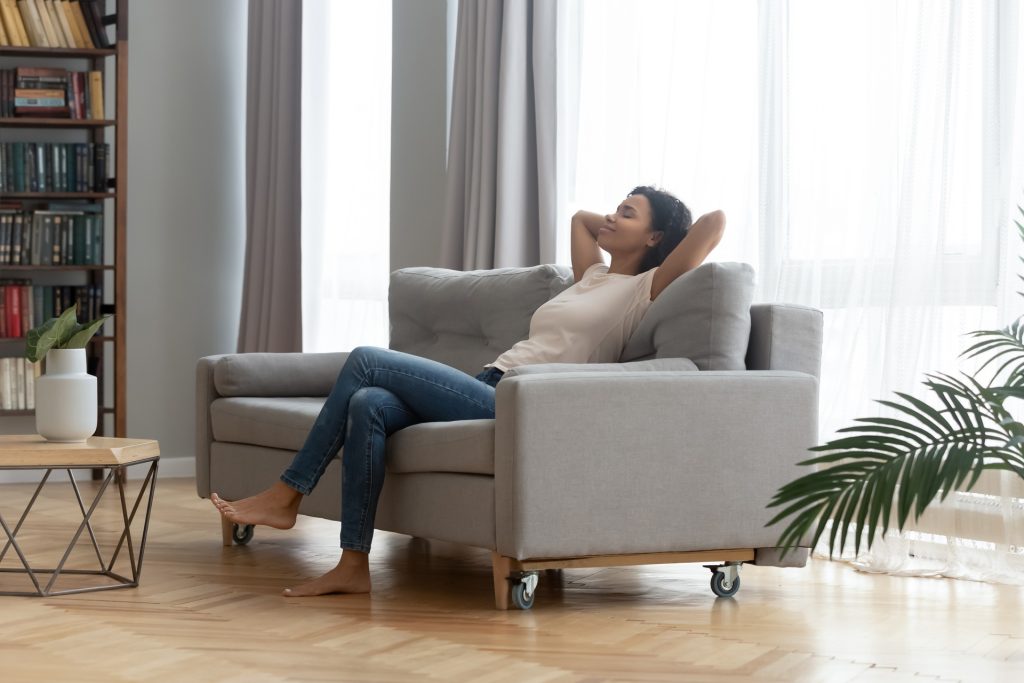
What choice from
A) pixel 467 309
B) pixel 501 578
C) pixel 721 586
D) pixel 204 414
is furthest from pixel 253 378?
pixel 721 586

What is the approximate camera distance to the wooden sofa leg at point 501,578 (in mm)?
2812

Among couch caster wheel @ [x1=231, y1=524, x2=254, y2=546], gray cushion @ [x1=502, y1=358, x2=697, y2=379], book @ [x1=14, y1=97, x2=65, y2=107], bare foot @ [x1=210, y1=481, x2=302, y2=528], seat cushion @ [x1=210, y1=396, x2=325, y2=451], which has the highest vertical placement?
book @ [x1=14, y1=97, x2=65, y2=107]

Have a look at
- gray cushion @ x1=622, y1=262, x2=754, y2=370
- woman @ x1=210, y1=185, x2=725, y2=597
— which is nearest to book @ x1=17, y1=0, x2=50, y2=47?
woman @ x1=210, y1=185, x2=725, y2=597

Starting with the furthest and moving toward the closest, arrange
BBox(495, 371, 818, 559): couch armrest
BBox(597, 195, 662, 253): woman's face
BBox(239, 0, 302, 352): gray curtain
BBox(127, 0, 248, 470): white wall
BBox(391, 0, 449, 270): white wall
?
BBox(127, 0, 248, 470): white wall → BBox(239, 0, 302, 352): gray curtain → BBox(391, 0, 449, 270): white wall → BBox(597, 195, 662, 253): woman's face → BBox(495, 371, 818, 559): couch armrest

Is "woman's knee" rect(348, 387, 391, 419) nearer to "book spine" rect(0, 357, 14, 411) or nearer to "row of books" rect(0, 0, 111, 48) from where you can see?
"book spine" rect(0, 357, 14, 411)

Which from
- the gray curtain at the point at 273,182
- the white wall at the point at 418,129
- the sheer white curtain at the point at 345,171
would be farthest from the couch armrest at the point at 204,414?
the gray curtain at the point at 273,182

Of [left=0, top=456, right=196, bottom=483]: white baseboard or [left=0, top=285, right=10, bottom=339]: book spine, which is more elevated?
[left=0, top=285, right=10, bottom=339]: book spine

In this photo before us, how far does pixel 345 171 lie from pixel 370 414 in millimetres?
2872

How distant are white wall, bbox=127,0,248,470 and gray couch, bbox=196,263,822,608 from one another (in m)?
2.84

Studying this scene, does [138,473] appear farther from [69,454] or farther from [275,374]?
[69,454]

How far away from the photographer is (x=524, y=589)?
9.30ft

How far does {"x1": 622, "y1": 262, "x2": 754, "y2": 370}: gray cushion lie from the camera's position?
2.98 metres

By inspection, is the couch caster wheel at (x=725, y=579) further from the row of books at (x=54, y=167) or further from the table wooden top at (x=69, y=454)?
the row of books at (x=54, y=167)

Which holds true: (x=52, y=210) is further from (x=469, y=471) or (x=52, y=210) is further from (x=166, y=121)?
(x=469, y=471)
